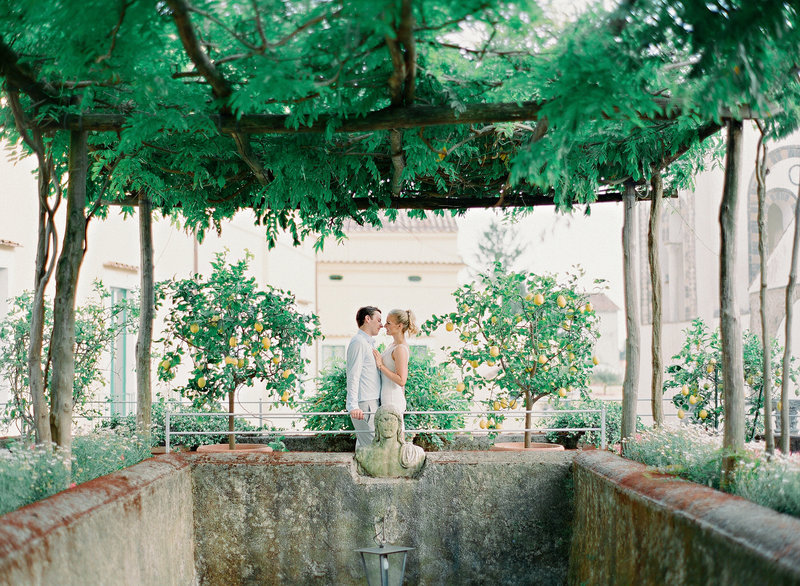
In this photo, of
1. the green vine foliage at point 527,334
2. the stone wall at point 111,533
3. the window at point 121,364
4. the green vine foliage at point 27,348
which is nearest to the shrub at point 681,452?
the green vine foliage at point 527,334

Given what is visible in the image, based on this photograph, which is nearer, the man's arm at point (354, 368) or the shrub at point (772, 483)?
the shrub at point (772, 483)

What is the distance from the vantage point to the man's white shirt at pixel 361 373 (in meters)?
7.54

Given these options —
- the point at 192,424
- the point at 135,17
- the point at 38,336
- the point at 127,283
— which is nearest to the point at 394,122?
the point at 135,17

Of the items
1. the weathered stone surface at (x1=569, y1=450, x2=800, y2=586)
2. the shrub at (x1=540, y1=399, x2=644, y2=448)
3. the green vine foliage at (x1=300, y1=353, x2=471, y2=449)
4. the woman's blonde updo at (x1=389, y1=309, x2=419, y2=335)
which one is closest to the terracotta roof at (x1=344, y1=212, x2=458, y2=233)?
the shrub at (x1=540, y1=399, x2=644, y2=448)

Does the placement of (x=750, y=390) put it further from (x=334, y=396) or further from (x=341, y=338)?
(x=341, y=338)

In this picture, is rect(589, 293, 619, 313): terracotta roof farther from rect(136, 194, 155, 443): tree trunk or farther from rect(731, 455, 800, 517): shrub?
rect(731, 455, 800, 517): shrub

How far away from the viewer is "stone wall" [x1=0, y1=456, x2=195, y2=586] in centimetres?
371

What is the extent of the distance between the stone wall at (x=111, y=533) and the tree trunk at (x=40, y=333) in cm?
55

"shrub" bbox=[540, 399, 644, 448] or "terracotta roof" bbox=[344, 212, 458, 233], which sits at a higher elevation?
"terracotta roof" bbox=[344, 212, 458, 233]

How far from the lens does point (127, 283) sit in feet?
41.9

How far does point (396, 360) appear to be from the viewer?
24.7 feet

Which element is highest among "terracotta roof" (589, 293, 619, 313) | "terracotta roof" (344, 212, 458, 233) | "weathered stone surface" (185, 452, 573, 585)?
"terracotta roof" (344, 212, 458, 233)

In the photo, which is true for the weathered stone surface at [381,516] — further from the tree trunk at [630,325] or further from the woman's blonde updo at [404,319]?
the woman's blonde updo at [404,319]

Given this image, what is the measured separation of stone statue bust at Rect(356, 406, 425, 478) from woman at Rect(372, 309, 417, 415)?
0.65 metres
